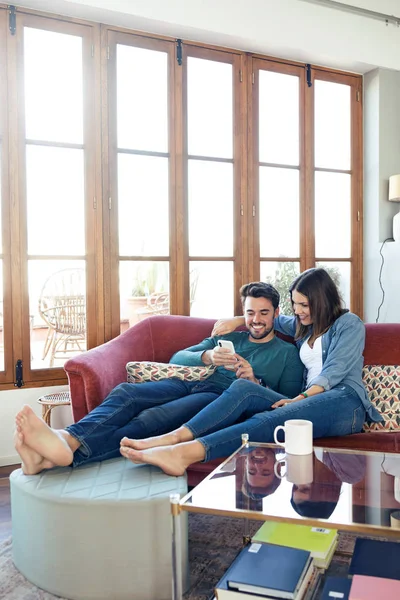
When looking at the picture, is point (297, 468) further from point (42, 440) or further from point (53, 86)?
point (53, 86)

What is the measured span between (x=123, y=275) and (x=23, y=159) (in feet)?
2.89

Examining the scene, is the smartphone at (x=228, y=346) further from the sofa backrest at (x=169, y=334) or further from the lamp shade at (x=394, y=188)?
the lamp shade at (x=394, y=188)

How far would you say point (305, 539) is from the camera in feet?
5.62

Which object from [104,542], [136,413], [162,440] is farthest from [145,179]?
[104,542]

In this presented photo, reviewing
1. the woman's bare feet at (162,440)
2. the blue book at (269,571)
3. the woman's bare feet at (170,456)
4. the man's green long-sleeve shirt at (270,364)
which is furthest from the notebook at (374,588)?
the man's green long-sleeve shirt at (270,364)

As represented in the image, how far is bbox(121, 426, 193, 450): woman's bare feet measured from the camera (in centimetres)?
199

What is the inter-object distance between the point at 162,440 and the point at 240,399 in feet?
1.31

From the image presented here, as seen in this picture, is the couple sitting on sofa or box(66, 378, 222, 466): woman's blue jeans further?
box(66, 378, 222, 466): woman's blue jeans

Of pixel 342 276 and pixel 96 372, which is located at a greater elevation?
pixel 342 276

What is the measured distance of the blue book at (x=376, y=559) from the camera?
1.47 m

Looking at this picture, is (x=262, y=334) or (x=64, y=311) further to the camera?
(x=64, y=311)

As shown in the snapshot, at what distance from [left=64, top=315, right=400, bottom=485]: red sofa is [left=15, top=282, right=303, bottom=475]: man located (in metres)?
0.16

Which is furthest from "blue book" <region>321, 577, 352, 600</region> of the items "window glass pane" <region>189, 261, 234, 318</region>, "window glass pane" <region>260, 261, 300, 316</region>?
"window glass pane" <region>260, 261, 300, 316</region>

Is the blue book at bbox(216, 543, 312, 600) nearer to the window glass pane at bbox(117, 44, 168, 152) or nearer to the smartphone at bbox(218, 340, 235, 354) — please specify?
the smartphone at bbox(218, 340, 235, 354)
